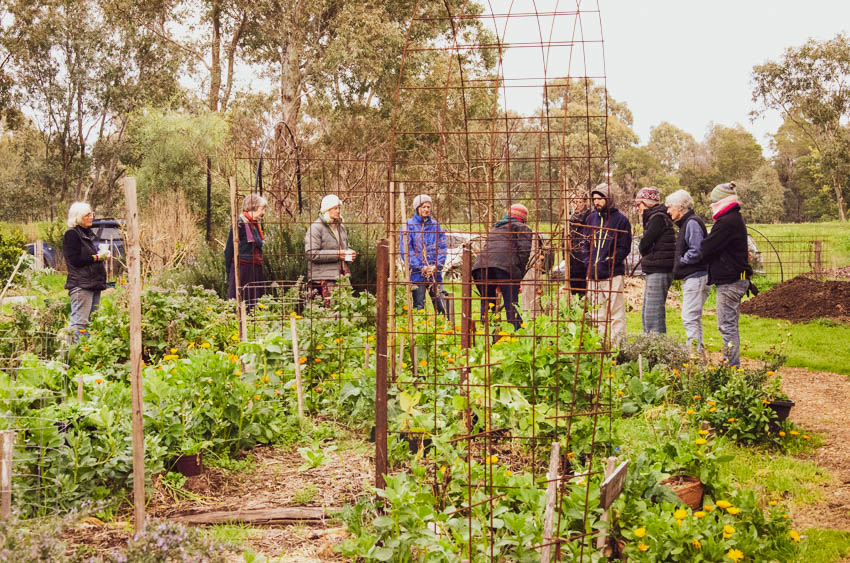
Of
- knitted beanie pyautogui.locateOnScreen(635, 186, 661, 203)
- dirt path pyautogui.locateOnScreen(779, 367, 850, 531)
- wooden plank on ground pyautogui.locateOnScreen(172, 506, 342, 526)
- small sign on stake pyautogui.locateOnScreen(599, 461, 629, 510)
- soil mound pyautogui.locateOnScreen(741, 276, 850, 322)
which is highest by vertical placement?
knitted beanie pyautogui.locateOnScreen(635, 186, 661, 203)

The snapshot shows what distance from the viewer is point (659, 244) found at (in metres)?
5.90

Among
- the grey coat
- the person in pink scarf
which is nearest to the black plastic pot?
the person in pink scarf

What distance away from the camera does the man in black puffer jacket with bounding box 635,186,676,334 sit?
5883mm

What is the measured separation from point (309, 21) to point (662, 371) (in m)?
19.1

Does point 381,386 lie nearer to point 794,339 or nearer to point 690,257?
point 690,257

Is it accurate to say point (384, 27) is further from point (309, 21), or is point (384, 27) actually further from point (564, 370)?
point (564, 370)

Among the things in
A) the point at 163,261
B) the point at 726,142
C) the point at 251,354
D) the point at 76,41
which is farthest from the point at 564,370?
the point at 726,142

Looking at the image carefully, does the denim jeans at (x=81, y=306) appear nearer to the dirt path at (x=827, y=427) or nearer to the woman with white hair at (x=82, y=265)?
the woman with white hair at (x=82, y=265)

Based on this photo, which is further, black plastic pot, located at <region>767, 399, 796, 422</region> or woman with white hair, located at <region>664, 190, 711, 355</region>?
woman with white hair, located at <region>664, 190, 711, 355</region>

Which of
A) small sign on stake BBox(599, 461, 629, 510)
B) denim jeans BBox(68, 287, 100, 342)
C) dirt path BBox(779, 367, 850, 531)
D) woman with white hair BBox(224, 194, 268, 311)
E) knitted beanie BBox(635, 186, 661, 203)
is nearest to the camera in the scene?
small sign on stake BBox(599, 461, 629, 510)

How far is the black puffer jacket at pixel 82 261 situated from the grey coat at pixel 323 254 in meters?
1.84

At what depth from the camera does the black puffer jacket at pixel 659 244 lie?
5.87 m

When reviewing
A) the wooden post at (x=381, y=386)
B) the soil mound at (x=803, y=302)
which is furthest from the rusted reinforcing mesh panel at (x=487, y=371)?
the soil mound at (x=803, y=302)

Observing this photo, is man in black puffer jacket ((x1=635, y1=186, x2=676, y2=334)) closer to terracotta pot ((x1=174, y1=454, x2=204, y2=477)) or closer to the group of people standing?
the group of people standing
